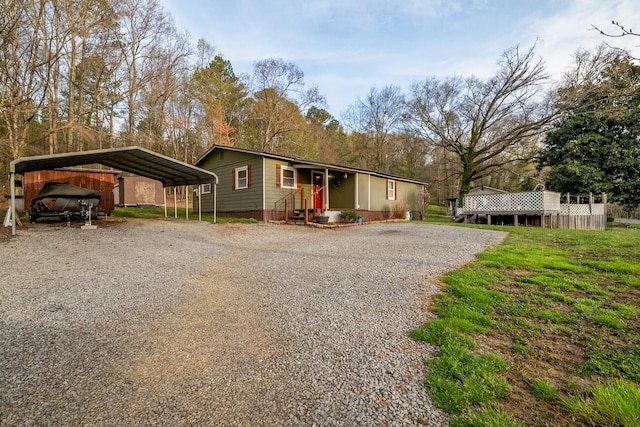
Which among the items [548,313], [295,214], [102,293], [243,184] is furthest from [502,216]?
[102,293]

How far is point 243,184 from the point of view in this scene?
47.6 ft

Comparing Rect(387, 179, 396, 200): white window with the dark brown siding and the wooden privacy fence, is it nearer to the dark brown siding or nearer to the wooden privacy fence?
the wooden privacy fence

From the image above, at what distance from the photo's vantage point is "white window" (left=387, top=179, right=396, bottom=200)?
19.4m

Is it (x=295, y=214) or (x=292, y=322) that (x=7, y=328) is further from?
(x=295, y=214)

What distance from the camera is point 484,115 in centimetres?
2352

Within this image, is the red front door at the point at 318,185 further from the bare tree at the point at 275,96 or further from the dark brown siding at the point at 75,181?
the bare tree at the point at 275,96

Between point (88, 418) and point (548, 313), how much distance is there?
14.3 ft

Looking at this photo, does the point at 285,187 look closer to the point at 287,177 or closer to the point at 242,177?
the point at 287,177

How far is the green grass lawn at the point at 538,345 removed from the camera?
196cm

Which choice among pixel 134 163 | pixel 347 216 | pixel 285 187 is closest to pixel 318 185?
pixel 285 187

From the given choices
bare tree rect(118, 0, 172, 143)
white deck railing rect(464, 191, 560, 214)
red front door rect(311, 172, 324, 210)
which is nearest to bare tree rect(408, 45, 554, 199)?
white deck railing rect(464, 191, 560, 214)

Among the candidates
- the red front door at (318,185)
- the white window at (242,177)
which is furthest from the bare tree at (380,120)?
the white window at (242,177)

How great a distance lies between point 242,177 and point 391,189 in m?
9.85

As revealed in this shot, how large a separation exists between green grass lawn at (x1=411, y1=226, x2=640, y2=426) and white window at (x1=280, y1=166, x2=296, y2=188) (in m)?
10.2
